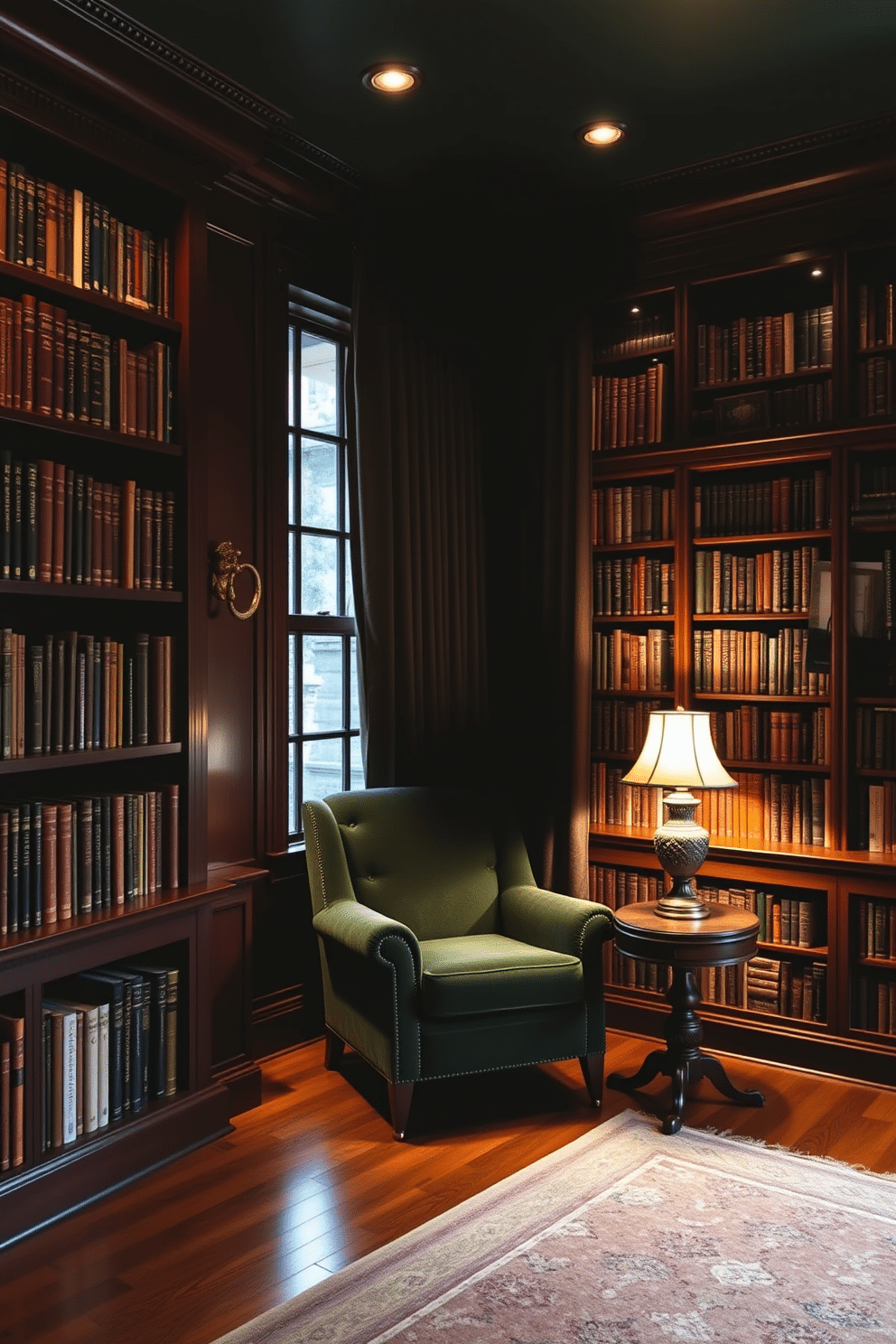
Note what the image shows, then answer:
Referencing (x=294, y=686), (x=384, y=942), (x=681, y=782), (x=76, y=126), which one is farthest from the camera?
(x=294, y=686)

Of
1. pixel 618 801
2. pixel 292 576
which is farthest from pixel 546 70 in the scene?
pixel 618 801

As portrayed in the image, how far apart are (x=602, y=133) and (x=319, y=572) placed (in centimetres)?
176

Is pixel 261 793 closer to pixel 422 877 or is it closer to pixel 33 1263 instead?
pixel 422 877

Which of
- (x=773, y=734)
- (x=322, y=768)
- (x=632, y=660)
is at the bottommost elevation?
(x=322, y=768)

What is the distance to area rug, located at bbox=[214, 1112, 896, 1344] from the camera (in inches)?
89.0

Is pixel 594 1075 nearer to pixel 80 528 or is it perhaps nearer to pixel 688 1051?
pixel 688 1051

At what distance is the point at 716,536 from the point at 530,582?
761mm

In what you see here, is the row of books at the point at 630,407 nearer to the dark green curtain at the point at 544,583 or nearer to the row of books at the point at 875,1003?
the dark green curtain at the point at 544,583

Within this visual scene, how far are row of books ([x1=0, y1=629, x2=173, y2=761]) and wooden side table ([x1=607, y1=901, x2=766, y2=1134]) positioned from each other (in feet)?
5.00

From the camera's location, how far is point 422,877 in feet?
12.4

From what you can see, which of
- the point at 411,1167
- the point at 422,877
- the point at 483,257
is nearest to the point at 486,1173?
the point at 411,1167

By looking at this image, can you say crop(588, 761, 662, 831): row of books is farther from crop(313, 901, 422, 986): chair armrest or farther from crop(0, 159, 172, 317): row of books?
crop(0, 159, 172, 317): row of books

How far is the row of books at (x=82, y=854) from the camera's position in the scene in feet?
8.89

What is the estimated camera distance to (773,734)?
3.97 m
